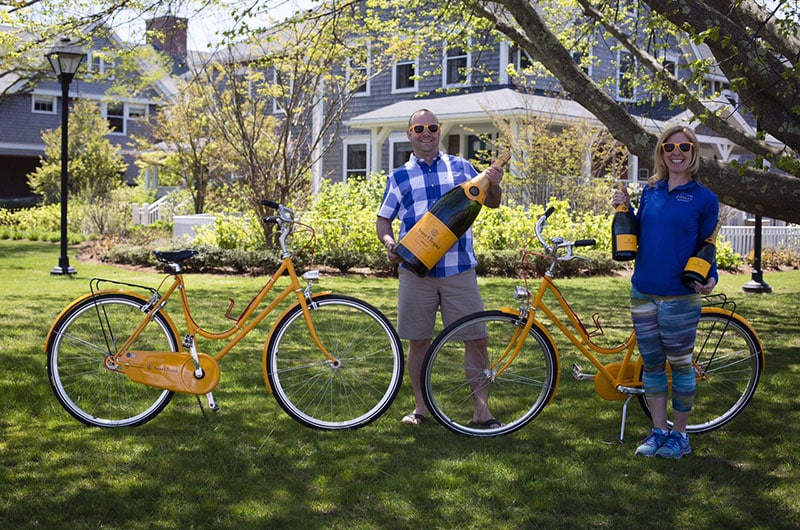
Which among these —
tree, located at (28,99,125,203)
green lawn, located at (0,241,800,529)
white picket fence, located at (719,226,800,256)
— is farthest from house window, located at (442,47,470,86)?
green lawn, located at (0,241,800,529)

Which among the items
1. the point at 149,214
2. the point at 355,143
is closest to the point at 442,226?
the point at 149,214

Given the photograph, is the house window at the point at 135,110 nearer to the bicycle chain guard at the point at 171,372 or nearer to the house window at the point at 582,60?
the house window at the point at 582,60

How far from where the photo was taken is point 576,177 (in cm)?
1919

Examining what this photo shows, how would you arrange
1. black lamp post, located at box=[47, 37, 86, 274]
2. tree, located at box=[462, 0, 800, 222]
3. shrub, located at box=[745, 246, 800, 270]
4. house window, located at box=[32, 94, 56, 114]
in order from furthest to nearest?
1. house window, located at box=[32, 94, 56, 114]
2. shrub, located at box=[745, 246, 800, 270]
3. black lamp post, located at box=[47, 37, 86, 274]
4. tree, located at box=[462, 0, 800, 222]

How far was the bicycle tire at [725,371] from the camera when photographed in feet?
17.6

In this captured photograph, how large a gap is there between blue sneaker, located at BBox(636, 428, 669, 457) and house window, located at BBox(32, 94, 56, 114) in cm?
3927

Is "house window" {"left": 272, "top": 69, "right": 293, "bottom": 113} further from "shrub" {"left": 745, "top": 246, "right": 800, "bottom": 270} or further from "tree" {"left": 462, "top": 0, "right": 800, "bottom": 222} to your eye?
"shrub" {"left": 745, "top": 246, "right": 800, "bottom": 270}

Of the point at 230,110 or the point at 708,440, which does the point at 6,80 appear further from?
the point at 708,440

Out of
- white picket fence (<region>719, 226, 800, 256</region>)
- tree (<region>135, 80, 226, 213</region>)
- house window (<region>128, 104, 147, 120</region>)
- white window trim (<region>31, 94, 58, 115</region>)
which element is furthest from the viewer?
house window (<region>128, 104, 147, 120</region>)

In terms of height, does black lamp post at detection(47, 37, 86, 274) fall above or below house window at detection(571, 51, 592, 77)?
below

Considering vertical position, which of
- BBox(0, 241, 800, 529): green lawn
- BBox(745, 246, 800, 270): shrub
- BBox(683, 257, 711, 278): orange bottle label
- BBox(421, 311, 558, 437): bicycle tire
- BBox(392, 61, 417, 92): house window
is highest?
BBox(392, 61, 417, 92): house window

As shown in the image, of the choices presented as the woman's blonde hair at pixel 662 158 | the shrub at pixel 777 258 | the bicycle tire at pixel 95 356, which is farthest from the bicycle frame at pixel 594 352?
the shrub at pixel 777 258

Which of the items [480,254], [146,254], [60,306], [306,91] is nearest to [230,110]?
[306,91]

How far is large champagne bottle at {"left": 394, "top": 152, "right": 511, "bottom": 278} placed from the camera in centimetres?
500
